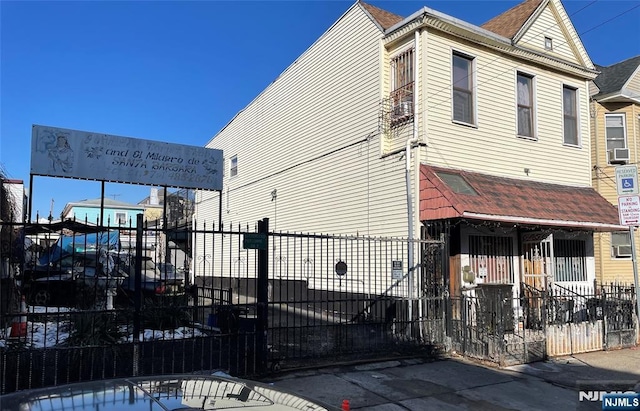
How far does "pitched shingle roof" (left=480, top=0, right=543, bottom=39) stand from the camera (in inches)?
538

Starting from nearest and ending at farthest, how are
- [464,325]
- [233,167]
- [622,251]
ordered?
1. [464,325]
2. [622,251]
3. [233,167]

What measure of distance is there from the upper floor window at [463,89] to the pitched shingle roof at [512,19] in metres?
1.80

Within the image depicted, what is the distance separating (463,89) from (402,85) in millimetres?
1608

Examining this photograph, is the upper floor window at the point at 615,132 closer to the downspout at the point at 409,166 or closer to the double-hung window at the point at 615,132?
the double-hung window at the point at 615,132

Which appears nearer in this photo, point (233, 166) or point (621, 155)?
point (621, 155)

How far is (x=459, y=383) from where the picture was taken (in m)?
7.72

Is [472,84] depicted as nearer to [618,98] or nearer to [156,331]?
[618,98]

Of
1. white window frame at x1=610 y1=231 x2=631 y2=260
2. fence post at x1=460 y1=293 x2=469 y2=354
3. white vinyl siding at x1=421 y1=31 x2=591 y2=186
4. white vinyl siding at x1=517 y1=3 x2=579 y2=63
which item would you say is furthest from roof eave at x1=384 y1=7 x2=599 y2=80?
white window frame at x1=610 y1=231 x2=631 y2=260

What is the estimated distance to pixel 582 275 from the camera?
14172 mm

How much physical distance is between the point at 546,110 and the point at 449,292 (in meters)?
7.10

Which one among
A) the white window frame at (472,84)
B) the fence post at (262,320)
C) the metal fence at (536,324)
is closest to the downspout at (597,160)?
the metal fence at (536,324)

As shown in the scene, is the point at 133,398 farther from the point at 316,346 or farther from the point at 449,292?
the point at 449,292

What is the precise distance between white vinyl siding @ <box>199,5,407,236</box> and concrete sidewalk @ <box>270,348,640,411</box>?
399 centimetres

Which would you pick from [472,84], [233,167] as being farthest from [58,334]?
[233,167]
